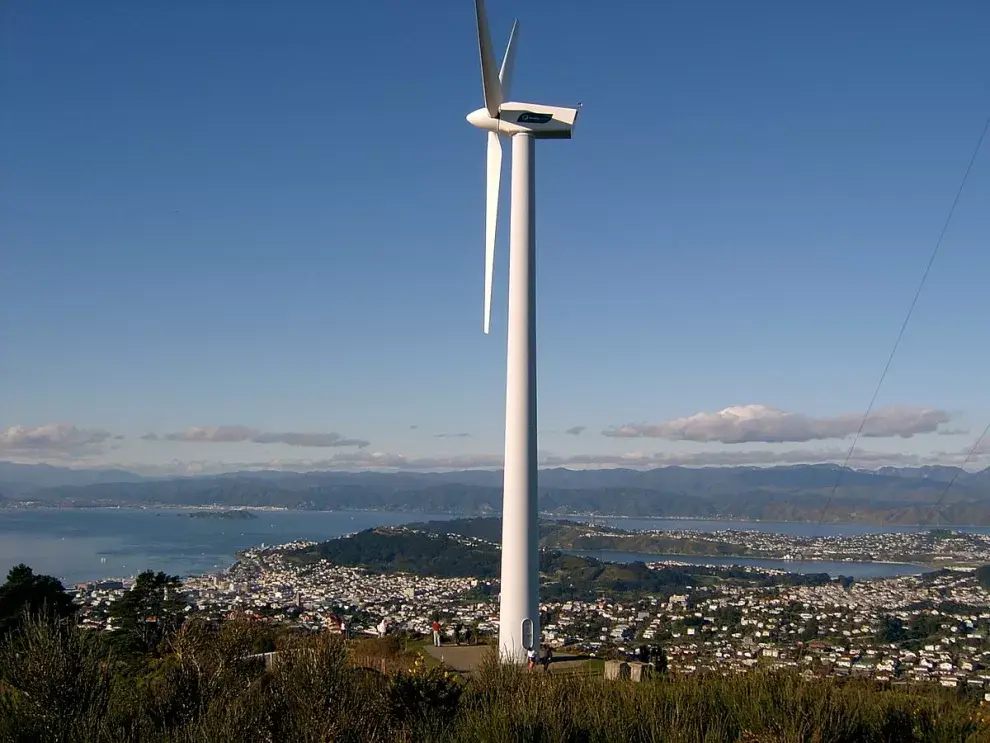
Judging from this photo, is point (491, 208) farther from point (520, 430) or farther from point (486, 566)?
point (486, 566)

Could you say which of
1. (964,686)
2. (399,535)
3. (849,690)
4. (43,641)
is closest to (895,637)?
(964,686)

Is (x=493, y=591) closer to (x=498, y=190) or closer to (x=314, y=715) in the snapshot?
(x=498, y=190)

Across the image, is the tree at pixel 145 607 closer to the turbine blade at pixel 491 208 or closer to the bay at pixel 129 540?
the turbine blade at pixel 491 208

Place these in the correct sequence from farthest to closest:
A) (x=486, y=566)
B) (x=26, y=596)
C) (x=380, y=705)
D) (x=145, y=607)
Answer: (x=486, y=566)
(x=145, y=607)
(x=26, y=596)
(x=380, y=705)

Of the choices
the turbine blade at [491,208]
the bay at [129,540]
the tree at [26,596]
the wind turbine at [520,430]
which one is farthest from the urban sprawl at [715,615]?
the bay at [129,540]

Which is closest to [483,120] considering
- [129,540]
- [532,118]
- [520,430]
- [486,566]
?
[532,118]

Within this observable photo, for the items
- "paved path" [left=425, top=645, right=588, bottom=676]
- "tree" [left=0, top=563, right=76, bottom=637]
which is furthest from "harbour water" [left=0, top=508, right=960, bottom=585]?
"tree" [left=0, top=563, right=76, bottom=637]
